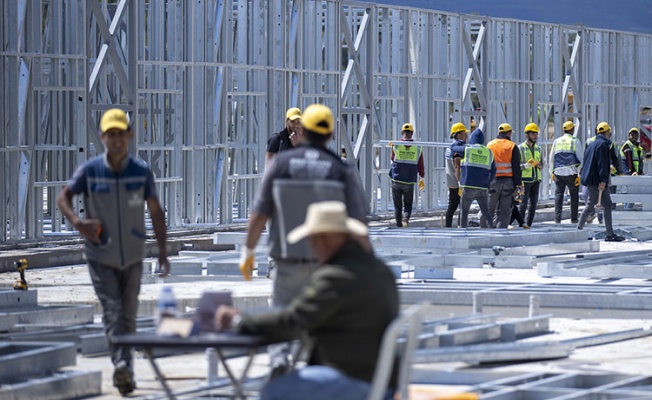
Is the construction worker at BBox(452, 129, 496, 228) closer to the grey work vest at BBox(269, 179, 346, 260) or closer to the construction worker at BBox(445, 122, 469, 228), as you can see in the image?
the construction worker at BBox(445, 122, 469, 228)

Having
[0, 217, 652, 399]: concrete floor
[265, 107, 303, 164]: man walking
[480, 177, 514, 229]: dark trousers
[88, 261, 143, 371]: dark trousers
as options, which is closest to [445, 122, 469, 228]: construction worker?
[480, 177, 514, 229]: dark trousers

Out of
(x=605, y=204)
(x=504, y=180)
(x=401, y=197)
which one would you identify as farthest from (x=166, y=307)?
(x=401, y=197)

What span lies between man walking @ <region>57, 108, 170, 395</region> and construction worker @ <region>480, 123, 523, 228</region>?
595 inches

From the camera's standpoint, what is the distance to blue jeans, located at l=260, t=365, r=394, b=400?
7.53 metres

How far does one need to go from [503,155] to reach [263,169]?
4.72 m

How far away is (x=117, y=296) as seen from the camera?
11.0 meters

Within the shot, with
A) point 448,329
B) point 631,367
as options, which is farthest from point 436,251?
point 631,367

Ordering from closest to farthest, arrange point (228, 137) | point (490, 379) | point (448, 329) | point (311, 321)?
point (311, 321)
point (490, 379)
point (448, 329)
point (228, 137)

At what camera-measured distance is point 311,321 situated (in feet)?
24.8

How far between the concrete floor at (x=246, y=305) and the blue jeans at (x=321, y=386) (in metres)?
3.37

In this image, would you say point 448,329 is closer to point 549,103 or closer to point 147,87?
point 147,87

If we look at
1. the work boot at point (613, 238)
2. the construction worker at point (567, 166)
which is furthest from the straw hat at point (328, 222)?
the construction worker at point (567, 166)

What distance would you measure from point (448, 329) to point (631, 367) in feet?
6.53

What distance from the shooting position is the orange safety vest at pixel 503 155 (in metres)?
25.8
